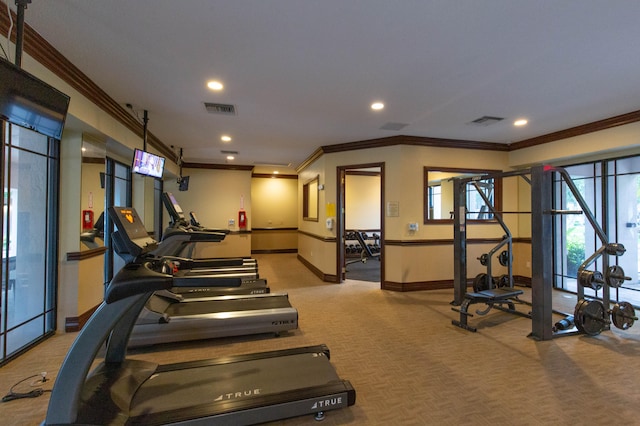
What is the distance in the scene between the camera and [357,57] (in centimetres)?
275

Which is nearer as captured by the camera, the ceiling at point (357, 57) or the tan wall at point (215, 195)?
the ceiling at point (357, 57)

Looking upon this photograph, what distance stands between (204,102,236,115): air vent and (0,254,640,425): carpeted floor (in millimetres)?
2796

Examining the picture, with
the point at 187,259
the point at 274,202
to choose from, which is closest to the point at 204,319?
the point at 187,259

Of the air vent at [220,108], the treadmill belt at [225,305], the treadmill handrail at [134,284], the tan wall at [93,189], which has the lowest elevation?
the treadmill belt at [225,305]

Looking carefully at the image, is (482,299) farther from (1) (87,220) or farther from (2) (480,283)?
(1) (87,220)

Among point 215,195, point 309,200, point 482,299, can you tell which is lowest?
point 482,299

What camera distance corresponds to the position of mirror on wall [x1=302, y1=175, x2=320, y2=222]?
756 centimetres

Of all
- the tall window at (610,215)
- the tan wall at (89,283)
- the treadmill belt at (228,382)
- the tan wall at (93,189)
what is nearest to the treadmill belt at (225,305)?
the tan wall at (89,283)

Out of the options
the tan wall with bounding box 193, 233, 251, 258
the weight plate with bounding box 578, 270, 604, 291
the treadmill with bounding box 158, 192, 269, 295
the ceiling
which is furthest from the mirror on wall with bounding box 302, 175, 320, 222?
the weight plate with bounding box 578, 270, 604, 291

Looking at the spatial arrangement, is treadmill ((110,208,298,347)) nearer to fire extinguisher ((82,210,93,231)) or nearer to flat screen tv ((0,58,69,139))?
fire extinguisher ((82,210,93,231))

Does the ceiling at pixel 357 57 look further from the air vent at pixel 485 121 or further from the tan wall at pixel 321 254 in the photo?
the tan wall at pixel 321 254

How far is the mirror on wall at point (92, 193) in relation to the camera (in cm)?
361

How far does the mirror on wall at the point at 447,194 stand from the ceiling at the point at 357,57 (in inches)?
53.7

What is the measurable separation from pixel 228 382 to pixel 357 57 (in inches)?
109
